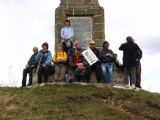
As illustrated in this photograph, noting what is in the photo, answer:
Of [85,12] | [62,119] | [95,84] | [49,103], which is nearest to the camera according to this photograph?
[62,119]

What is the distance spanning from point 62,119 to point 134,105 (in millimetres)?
2563

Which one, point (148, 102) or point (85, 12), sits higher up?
point (85, 12)

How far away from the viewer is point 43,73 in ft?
59.7

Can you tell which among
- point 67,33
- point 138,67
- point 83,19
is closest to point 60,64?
point 67,33

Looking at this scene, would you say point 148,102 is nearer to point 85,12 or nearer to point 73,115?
point 73,115

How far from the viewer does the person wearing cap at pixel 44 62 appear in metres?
18.0

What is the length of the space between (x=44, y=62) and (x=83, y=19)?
3.40m

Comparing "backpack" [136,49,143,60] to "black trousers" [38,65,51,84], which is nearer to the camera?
"black trousers" [38,65,51,84]

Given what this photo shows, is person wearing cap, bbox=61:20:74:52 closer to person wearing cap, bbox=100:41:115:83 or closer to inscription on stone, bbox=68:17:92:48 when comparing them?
inscription on stone, bbox=68:17:92:48

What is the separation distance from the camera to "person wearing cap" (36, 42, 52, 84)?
59.1 ft

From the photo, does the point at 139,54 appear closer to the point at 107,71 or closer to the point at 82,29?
the point at 107,71

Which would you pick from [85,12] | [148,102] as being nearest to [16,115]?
[148,102]

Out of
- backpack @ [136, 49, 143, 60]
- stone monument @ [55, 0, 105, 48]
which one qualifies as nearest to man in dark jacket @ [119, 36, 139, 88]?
backpack @ [136, 49, 143, 60]

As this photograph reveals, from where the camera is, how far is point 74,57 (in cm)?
1798
